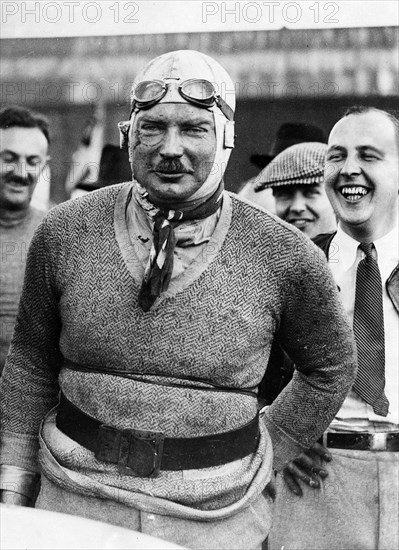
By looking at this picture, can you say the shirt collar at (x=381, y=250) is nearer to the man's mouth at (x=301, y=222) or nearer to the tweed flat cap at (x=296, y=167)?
the man's mouth at (x=301, y=222)

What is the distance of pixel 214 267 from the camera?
1911 mm

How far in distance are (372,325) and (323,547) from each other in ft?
2.44

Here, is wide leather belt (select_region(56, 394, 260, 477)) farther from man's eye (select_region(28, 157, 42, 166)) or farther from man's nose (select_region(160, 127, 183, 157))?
man's eye (select_region(28, 157, 42, 166))

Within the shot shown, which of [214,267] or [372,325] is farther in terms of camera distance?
[372,325]

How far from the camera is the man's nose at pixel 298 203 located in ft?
7.95

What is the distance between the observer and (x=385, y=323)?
241 centimetres

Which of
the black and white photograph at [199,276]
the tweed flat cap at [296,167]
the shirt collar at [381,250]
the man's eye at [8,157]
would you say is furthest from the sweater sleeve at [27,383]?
the shirt collar at [381,250]

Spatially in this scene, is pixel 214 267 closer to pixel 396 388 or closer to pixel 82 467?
pixel 82 467

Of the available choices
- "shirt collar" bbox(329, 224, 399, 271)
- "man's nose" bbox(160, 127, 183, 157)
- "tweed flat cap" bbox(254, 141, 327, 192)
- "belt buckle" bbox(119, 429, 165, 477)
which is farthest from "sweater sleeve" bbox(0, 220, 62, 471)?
"shirt collar" bbox(329, 224, 399, 271)

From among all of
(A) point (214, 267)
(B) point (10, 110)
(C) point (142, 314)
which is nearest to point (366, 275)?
(A) point (214, 267)

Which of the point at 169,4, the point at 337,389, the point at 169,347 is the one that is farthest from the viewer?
the point at 169,4

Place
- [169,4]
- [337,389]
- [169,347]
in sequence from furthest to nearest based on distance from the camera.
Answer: [169,4], [337,389], [169,347]

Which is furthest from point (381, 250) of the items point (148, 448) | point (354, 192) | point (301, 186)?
point (148, 448)

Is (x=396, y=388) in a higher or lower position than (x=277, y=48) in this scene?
lower
